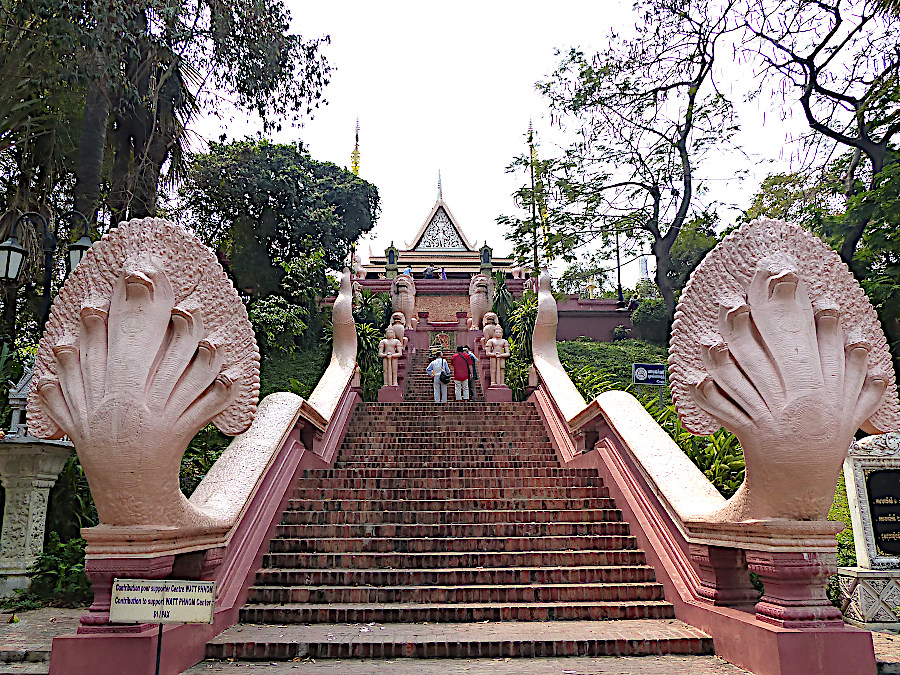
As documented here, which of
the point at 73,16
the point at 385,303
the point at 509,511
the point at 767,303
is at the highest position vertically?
the point at 385,303

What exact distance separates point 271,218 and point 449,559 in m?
15.6

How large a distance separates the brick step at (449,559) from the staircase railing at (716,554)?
33 cm

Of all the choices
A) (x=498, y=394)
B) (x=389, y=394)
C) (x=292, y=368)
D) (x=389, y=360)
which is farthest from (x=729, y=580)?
(x=292, y=368)

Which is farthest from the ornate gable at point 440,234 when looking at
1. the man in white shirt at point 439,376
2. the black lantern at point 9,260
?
the black lantern at point 9,260

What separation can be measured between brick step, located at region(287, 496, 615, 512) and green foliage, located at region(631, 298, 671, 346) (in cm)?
1808

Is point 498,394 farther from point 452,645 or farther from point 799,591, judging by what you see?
point 799,591

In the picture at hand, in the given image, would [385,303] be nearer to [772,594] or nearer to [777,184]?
[777,184]

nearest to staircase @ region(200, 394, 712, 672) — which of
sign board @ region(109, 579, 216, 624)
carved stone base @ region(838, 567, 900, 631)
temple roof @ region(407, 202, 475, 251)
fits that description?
sign board @ region(109, 579, 216, 624)

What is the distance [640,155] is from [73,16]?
11179 mm

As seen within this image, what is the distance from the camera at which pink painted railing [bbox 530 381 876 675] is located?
3477 millimetres

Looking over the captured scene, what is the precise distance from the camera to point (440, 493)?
6.63m

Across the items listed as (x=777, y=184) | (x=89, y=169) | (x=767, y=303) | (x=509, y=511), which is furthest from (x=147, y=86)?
(x=777, y=184)

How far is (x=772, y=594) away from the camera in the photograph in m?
3.67

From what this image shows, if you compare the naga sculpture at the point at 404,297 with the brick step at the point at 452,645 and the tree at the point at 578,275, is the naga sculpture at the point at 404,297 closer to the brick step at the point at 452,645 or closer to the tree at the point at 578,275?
the tree at the point at 578,275
